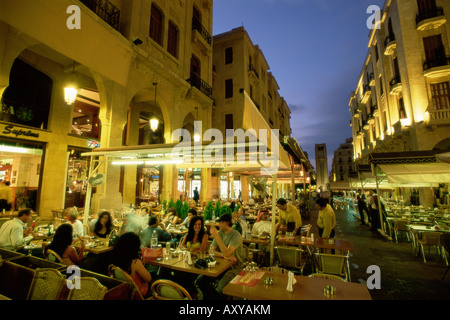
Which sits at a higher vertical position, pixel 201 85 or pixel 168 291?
pixel 201 85

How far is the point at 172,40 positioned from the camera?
546 inches

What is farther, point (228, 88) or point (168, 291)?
point (228, 88)

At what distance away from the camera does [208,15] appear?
1777cm

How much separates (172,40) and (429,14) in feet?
65.7

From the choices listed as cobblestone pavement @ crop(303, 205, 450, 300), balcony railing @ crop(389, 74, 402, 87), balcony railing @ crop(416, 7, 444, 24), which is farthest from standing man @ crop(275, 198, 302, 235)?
balcony railing @ crop(416, 7, 444, 24)

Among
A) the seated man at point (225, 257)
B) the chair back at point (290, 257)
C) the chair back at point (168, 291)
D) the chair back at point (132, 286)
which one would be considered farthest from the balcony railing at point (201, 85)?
the chair back at point (168, 291)

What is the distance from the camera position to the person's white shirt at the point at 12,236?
4918mm

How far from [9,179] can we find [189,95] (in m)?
10.8

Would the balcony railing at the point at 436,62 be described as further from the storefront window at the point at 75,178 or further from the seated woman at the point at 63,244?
the storefront window at the point at 75,178

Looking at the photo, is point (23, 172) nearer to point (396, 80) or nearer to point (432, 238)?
point (432, 238)

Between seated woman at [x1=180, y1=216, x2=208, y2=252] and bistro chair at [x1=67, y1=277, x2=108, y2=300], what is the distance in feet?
7.78

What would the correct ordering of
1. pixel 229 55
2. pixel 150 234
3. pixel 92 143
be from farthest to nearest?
pixel 229 55
pixel 92 143
pixel 150 234

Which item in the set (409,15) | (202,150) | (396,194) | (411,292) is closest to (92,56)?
(202,150)

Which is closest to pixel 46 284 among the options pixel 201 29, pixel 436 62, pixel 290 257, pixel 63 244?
pixel 63 244
